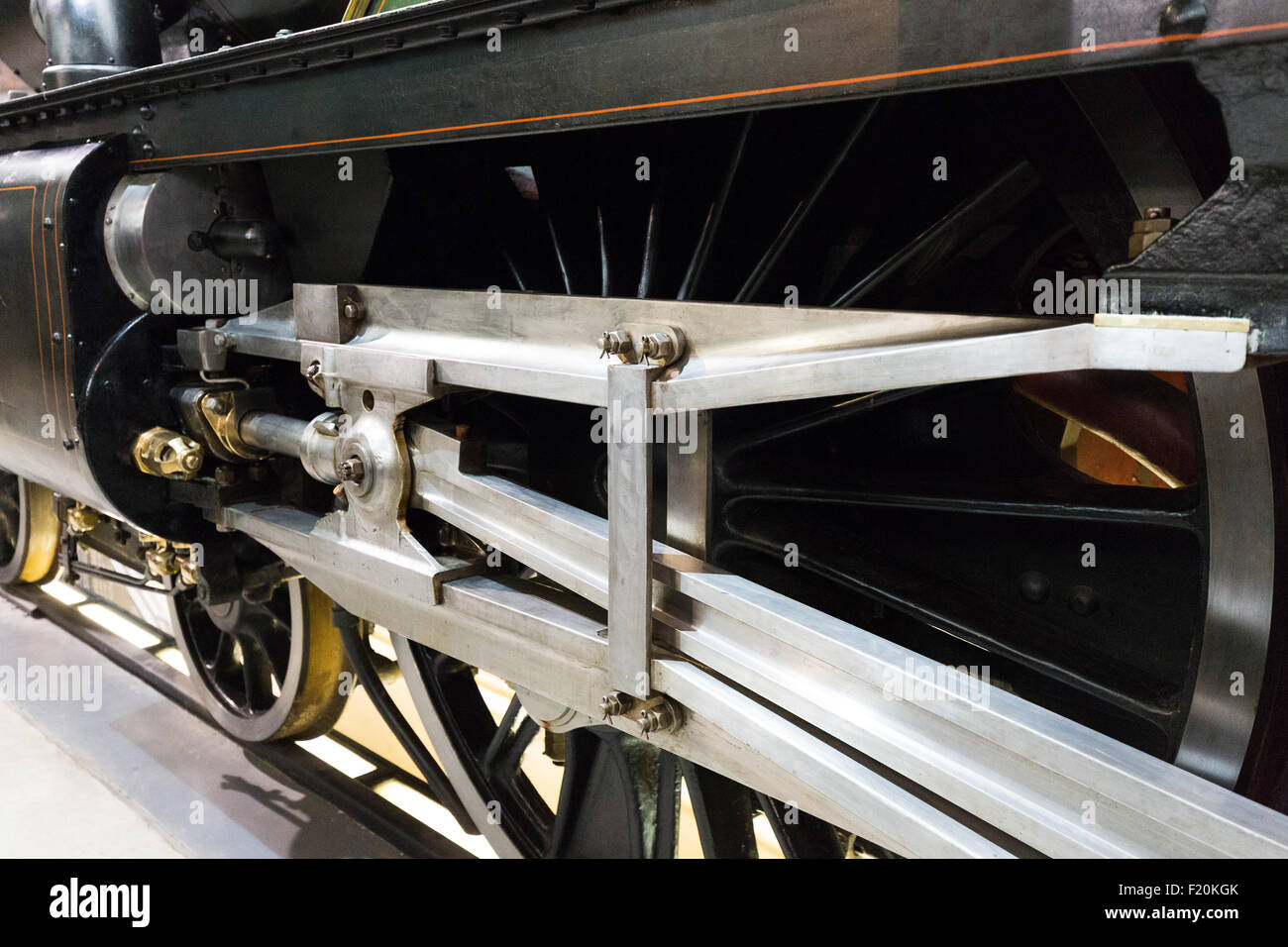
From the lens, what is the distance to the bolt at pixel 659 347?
1.27 meters

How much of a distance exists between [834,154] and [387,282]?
2.97 ft

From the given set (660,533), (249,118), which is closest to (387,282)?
(249,118)

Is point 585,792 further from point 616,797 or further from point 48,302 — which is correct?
point 48,302

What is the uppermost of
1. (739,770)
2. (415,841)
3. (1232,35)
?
(1232,35)

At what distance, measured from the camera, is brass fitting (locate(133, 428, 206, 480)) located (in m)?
2.10

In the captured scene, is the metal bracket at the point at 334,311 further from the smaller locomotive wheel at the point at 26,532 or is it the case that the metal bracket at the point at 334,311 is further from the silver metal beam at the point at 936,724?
the smaller locomotive wheel at the point at 26,532

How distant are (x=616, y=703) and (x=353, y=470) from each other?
2.04 feet

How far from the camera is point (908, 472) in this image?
5.11 ft

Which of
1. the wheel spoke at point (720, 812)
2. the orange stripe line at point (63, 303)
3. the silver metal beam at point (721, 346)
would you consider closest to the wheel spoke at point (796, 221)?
the silver metal beam at point (721, 346)

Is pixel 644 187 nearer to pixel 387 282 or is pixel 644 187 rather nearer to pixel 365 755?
pixel 387 282

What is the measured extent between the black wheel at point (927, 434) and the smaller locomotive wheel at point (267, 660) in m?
0.60

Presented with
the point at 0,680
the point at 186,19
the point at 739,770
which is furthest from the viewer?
the point at 0,680

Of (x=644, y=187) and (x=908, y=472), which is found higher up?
(x=644, y=187)

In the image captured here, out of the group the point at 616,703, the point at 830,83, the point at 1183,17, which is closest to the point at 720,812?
the point at 616,703
